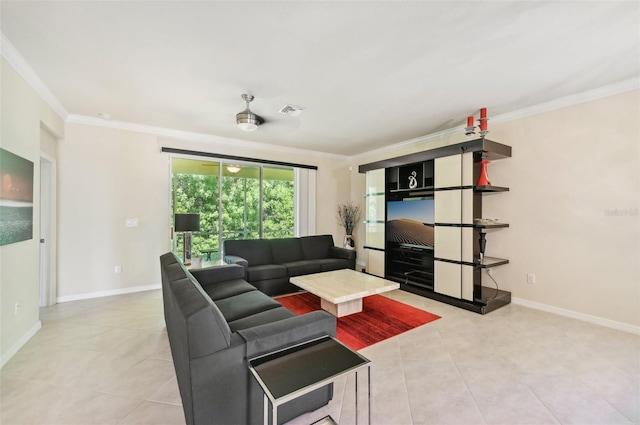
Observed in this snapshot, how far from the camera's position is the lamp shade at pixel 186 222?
3824mm

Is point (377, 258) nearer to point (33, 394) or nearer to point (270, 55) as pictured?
point (270, 55)

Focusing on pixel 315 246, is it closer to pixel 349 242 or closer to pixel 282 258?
pixel 282 258

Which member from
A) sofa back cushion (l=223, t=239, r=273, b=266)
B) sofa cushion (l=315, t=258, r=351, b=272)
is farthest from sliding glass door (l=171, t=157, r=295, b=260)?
sofa cushion (l=315, t=258, r=351, b=272)

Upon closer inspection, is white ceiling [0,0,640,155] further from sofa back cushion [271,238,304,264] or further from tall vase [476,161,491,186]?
sofa back cushion [271,238,304,264]

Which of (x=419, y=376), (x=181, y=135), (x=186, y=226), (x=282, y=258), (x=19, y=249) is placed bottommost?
(x=419, y=376)

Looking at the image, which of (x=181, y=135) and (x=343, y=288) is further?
(x=181, y=135)

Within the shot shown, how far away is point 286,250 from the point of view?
4676 millimetres

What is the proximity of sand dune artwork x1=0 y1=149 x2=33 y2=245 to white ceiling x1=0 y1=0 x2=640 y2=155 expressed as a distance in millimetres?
960

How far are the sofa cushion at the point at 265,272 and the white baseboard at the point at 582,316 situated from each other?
330cm

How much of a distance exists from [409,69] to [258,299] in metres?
2.64

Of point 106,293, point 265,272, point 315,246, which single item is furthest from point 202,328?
point 106,293

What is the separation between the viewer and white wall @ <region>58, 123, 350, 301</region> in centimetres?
383

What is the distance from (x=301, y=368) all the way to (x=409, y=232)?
3.63 metres

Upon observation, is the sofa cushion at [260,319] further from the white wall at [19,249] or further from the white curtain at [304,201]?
the white curtain at [304,201]
